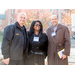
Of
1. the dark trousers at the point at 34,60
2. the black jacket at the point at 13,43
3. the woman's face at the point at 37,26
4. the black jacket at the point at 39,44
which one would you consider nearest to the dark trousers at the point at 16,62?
the black jacket at the point at 13,43

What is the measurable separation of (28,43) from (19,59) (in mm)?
522

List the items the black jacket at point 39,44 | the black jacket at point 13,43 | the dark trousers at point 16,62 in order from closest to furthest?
the black jacket at point 13,43
the dark trousers at point 16,62
the black jacket at point 39,44

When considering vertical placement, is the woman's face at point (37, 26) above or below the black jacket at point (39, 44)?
above

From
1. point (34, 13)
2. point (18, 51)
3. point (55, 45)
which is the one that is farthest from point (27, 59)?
point (34, 13)

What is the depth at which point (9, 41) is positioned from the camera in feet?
6.24

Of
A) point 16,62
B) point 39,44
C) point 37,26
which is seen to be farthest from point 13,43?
point 37,26

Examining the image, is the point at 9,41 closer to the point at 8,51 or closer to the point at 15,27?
the point at 8,51

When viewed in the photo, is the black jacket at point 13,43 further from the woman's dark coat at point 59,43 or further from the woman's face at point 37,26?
the woman's dark coat at point 59,43

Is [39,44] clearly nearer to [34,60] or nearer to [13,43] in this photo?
[34,60]

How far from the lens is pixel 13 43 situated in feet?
6.29

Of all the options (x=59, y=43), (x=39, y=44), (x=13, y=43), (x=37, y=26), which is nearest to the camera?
(x=13, y=43)

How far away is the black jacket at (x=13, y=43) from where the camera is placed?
1.84 meters

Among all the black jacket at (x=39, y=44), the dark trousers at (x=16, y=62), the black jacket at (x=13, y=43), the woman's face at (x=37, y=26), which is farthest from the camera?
the woman's face at (x=37, y=26)

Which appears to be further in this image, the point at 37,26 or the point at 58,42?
the point at 37,26
